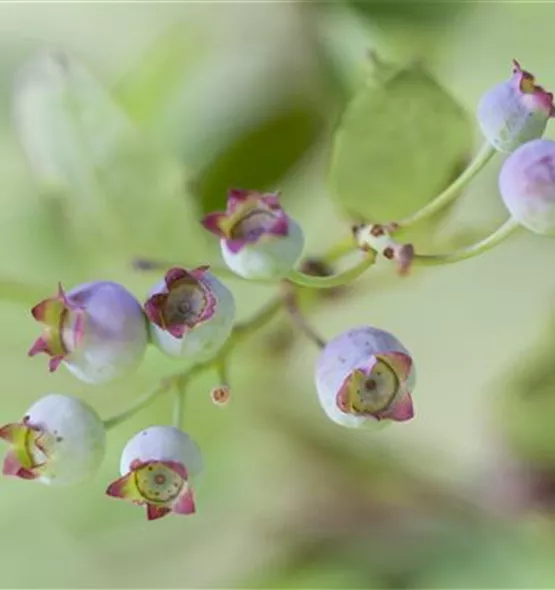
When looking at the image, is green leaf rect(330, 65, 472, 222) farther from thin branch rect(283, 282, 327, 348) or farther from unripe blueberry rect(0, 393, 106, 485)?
unripe blueberry rect(0, 393, 106, 485)

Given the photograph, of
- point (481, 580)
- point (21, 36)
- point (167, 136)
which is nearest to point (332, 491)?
point (481, 580)

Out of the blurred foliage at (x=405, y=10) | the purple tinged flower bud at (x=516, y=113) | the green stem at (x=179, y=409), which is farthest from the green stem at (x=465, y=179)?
the blurred foliage at (x=405, y=10)

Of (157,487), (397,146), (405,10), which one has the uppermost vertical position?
(405,10)

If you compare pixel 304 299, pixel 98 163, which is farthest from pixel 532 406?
pixel 98 163

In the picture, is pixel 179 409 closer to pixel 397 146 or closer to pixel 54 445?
pixel 54 445

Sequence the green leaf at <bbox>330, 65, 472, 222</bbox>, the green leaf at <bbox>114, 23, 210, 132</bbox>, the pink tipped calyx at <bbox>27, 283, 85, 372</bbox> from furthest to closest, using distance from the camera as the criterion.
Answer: the green leaf at <bbox>114, 23, 210, 132</bbox> → the green leaf at <bbox>330, 65, 472, 222</bbox> → the pink tipped calyx at <bbox>27, 283, 85, 372</bbox>

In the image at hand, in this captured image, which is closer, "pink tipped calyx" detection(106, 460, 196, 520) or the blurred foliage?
"pink tipped calyx" detection(106, 460, 196, 520)

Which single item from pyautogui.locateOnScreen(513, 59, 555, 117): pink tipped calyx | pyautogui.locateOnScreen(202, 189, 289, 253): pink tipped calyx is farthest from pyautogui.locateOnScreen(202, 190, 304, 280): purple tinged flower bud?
pyautogui.locateOnScreen(513, 59, 555, 117): pink tipped calyx
